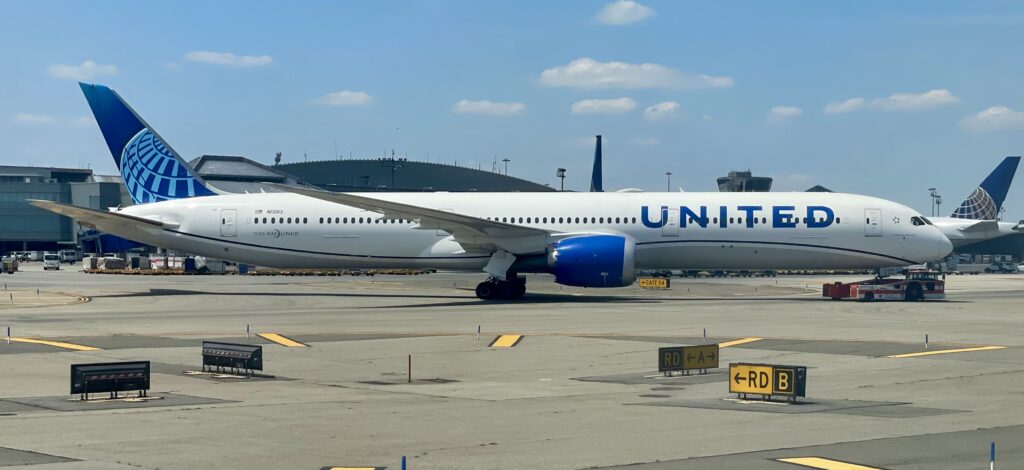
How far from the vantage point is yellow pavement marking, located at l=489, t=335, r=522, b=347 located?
29.7 m

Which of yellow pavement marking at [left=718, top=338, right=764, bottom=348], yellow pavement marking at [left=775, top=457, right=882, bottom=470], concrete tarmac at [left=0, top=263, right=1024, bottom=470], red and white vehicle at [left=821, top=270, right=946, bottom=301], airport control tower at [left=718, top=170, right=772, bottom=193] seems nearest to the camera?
yellow pavement marking at [left=775, top=457, right=882, bottom=470]

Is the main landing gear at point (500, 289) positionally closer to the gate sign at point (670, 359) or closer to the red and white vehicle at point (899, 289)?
the red and white vehicle at point (899, 289)

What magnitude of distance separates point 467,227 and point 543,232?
3.27 meters

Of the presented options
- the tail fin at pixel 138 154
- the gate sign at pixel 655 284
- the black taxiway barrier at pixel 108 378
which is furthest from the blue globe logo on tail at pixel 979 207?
the black taxiway barrier at pixel 108 378

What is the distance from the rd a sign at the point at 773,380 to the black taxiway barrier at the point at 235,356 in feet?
32.4

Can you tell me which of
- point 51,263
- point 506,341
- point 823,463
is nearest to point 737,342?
point 506,341

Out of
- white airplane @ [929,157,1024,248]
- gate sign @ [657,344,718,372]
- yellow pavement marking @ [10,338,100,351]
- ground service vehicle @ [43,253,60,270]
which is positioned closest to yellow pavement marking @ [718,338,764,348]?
gate sign @ [657,344,718,372]

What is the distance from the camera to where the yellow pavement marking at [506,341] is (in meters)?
29.7

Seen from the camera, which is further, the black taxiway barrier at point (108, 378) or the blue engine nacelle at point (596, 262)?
the blue engine nacelle at point (596, 262)

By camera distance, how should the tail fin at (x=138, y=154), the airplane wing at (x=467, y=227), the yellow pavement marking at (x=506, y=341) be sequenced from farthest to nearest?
1. the tail fin at (x=138, y=154)
2. the airplane wing at (x=467, y=227)
3. the yellow pavement marking at (x=506, y=341)

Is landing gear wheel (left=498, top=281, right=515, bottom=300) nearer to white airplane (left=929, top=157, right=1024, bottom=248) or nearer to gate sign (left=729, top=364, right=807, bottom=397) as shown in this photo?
gate sign (left=729, top=364, right=807, bottom=397)

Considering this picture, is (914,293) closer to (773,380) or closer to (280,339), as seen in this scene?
(280,339)

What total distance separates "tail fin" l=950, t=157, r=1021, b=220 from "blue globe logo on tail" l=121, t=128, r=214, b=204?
5214 centimetres

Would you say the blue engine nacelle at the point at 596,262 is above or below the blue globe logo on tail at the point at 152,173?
below
